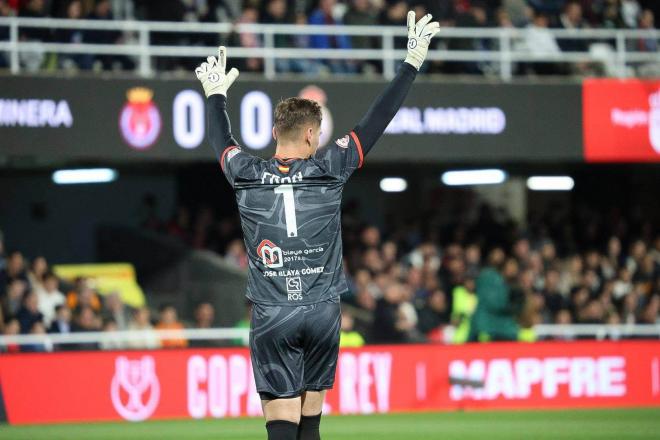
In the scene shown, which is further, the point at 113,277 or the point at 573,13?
the point at 113,277

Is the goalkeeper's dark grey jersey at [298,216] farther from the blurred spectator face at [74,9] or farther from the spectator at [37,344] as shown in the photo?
the blurred spectator face at [74,9]

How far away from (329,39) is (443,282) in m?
4.04

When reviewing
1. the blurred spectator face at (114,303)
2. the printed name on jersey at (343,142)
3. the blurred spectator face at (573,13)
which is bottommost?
the blurred spectator face at (114,303)

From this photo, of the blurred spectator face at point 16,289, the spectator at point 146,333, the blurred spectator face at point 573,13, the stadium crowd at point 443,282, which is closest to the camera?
the spectator at point 146,333

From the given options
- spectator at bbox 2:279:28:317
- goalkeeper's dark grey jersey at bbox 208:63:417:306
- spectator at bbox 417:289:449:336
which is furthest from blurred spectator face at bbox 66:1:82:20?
goalkeeper's dark grey jersey at bbox 208:63:417:306

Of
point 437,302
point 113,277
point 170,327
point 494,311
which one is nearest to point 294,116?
point 494,311

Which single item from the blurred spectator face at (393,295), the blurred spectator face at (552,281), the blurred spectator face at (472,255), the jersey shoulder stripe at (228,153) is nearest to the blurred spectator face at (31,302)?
the blurred spectator face at (393,295)

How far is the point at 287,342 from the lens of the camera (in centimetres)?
543

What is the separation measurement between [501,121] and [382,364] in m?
5.01

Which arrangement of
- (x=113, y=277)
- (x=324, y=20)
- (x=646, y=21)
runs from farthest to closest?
(x=113, y=277), (x=646, y=21), (x=324, y=20)

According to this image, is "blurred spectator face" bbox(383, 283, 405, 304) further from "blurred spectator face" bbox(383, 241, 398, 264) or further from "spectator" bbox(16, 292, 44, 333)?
"spectator" bbox(16, 292, 44, 333)

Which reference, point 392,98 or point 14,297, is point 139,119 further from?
point 392,98

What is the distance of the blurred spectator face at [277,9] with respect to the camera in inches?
740

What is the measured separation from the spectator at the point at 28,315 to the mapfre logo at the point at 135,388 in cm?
170
